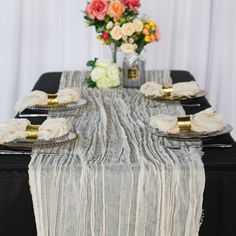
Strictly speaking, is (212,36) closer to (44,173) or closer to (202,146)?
(202,146)

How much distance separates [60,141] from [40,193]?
20cm

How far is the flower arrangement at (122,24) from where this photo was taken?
223 centimetres

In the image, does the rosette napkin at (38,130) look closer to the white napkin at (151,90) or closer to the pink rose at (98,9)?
the white napkin at (151,90)

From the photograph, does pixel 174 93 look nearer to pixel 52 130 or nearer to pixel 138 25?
pixel 138 25

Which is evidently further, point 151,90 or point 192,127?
point 151,90

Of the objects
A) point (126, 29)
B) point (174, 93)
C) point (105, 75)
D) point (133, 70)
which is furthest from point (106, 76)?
point (174, 93)

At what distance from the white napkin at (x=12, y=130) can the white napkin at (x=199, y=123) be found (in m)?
0.37

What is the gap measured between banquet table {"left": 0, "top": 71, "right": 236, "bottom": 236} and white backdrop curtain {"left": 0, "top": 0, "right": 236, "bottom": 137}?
195 centimetres

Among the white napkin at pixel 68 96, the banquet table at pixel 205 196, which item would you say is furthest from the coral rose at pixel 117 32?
the banquet table at pixel 205 196

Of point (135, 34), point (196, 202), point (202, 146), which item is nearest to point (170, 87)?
point (135, 34)

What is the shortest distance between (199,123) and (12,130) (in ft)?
1.69

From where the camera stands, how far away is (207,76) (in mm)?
3473

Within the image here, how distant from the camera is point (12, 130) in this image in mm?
1535

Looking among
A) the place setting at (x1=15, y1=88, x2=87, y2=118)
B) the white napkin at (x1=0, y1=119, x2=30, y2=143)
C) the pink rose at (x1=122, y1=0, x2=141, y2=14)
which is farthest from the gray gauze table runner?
the pink rose at (x1=122, y1=0, x2=141, y2=14)
